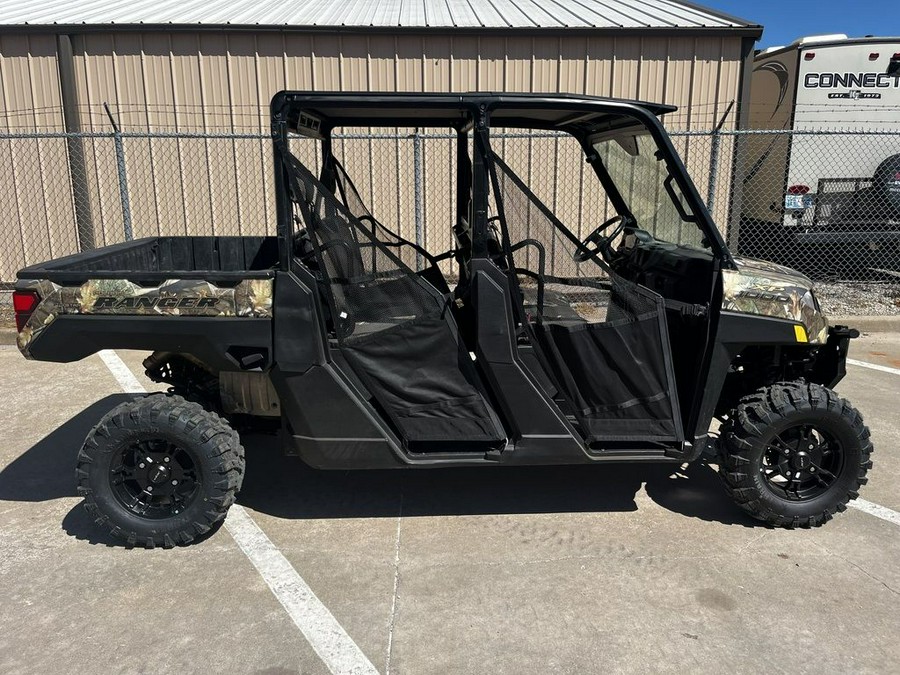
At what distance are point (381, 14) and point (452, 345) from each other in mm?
8053

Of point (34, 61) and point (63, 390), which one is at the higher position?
point (34, 61)

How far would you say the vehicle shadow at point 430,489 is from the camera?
368cm

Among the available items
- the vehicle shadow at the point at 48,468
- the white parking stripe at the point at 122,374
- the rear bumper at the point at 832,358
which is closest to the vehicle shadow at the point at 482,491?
the rear bumper at the point at 832,358

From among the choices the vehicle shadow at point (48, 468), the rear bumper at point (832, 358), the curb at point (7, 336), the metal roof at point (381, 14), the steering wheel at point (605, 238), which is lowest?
the vehicle shadow at point (48, 468)

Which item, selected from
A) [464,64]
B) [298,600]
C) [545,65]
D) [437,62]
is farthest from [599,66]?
[298,600]

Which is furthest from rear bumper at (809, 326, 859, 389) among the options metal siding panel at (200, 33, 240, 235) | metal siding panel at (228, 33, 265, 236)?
metal siding panel at (200, 33, 240, 235)

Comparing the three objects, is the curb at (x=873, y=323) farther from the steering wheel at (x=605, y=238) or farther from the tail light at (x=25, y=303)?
the tail light at (x=25, y=303)

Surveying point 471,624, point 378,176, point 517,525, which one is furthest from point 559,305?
point 378,176

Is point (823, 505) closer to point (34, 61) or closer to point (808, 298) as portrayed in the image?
point (808, 298)

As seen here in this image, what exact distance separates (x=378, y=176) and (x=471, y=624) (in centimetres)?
730

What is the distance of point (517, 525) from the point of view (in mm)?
3527

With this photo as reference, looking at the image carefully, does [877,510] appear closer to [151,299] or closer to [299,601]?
[299,601]

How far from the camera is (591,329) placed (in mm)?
3170

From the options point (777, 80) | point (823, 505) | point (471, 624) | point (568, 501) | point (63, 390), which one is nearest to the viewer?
point (471, 624)
